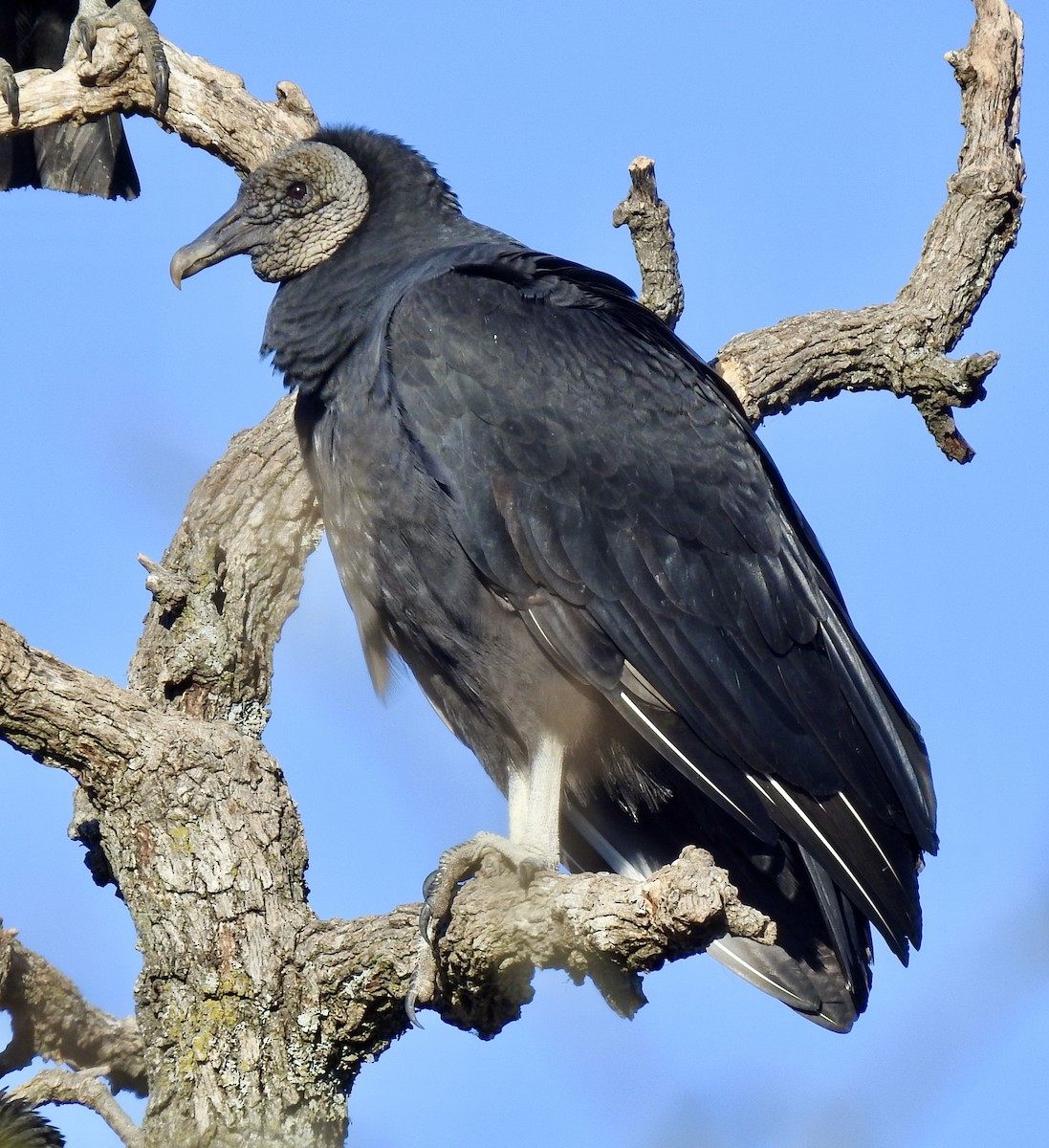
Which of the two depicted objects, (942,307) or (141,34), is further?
(942,307)

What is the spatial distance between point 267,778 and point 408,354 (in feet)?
3.38

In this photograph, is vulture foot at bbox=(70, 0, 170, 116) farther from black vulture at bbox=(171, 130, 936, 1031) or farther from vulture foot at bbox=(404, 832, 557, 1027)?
vulture foot at bbox=(404, 832, 557, 1027)

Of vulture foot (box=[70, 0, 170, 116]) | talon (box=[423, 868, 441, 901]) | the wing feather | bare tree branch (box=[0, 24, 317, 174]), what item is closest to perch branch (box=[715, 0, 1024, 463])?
the wing feather

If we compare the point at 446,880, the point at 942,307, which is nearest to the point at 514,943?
the point at 446,880

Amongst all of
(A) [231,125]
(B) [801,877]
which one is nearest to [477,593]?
(B) [801,877]

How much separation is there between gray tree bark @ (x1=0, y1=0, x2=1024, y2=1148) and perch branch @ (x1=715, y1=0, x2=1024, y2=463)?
0.15 metres

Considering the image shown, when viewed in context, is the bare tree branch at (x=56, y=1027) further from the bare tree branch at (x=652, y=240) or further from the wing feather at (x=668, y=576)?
the bare tree branch at (x=652, y=240)

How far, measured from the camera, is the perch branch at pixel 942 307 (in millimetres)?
4281

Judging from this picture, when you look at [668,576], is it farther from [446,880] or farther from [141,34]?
[141,34]

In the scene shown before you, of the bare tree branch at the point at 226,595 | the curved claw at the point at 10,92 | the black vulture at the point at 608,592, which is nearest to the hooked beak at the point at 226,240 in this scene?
the black vulture at the point at 608,592

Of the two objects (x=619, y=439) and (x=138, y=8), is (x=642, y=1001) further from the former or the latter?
(x=138, y=8)

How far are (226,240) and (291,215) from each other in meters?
0.20

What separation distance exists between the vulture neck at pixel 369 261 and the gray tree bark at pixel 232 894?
0.36 metres

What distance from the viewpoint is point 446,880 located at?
277 centimetres
